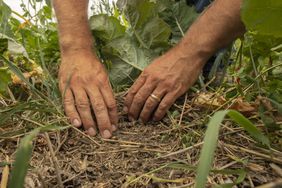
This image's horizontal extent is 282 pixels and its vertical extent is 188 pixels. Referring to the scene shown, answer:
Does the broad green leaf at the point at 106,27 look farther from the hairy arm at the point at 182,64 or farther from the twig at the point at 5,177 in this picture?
the twig at the point at 5,177

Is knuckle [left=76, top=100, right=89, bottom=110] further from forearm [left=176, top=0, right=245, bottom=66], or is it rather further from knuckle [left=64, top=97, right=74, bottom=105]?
forearm [left=176, top=0, right=245, bottom=66]

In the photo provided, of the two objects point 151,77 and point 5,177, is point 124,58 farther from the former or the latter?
point 5,177

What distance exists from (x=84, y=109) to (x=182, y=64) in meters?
0.37

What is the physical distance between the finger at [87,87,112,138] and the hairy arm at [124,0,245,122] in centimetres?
11

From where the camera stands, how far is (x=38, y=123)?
1.15m

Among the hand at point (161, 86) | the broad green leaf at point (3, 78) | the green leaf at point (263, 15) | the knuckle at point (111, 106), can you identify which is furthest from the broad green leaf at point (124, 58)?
the green leaf at point (263, 15)

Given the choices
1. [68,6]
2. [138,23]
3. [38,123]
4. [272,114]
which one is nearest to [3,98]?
[38,123]

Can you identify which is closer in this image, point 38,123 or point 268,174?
point 268,174

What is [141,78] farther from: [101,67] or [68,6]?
[68,6]

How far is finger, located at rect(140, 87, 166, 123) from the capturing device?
130 centimetres

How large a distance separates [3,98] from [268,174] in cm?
93

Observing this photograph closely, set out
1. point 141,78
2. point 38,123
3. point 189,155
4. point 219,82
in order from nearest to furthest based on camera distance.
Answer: point 189,155 → point 38,123 → point 141,78 → point 219,82

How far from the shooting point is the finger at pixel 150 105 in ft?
4.28

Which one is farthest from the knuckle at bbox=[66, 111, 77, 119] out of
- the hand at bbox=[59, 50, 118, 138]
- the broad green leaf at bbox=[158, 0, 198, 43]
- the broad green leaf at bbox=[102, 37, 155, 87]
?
the broad green leaf at bbox=[158, 0, 198, 43]
